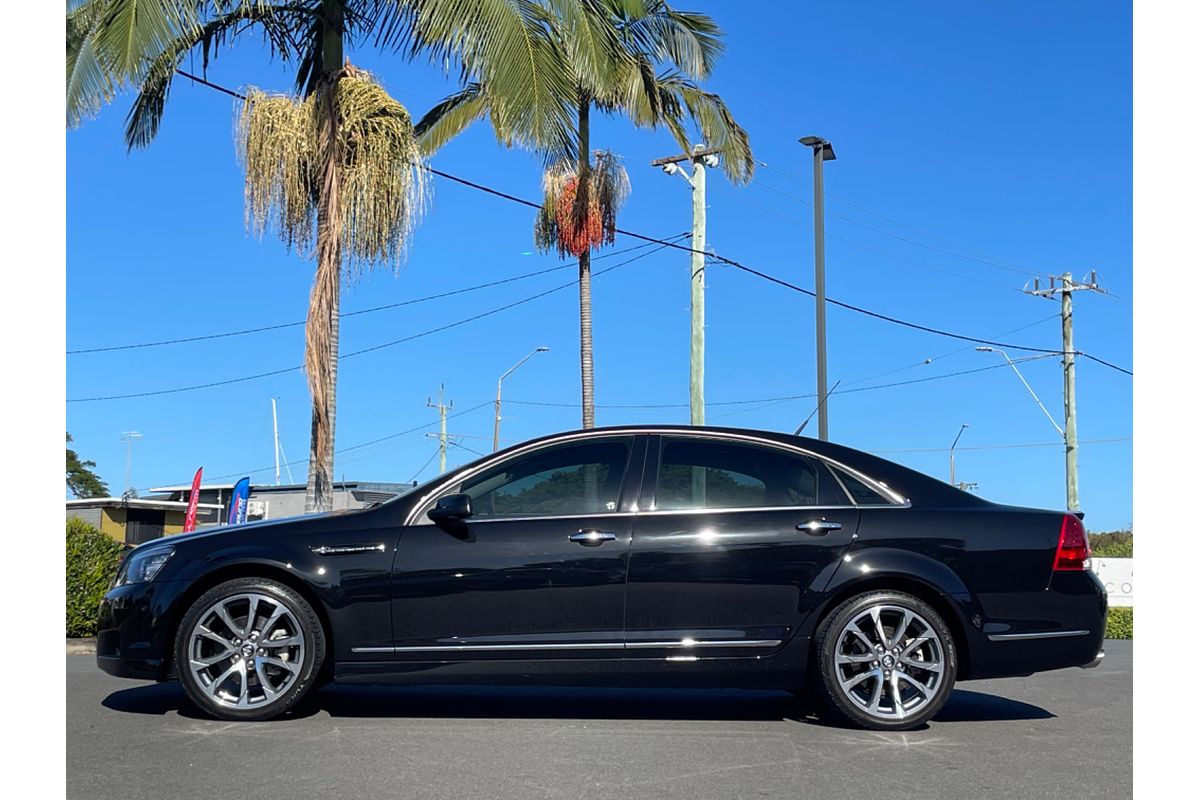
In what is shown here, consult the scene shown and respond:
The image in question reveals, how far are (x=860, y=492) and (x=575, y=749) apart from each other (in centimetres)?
215

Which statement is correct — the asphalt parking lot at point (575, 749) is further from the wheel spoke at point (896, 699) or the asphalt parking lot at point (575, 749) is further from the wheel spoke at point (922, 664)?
the wheel spoke at point (922, 664)

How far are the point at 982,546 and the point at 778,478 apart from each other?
1136 millimetres

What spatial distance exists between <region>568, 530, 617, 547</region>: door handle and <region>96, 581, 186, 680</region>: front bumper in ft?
6.89

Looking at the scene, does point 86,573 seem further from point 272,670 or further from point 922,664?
point 922,664

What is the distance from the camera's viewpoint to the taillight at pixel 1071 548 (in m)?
6.31

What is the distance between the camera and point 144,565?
6.39 meters

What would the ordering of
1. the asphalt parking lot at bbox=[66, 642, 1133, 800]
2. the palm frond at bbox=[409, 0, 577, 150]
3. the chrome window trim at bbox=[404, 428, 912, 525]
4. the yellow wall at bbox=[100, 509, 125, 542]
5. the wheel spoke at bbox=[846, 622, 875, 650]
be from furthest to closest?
1. the yellow wall at bbox=[100, 509, 125, 542]
2. the palm frond at bbox=[409, 0, 577, 150]
3. the chrome window trim at bbox=[404, 428, 912, 525]
4. the wheel spoke at bbox=[846, 622, 875, 650]
5. the asphalt parking lot at bbox=[66, 642, 1133, 800]

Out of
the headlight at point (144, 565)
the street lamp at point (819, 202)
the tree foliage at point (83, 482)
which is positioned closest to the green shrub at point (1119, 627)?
the street lamp at point (819, 202)

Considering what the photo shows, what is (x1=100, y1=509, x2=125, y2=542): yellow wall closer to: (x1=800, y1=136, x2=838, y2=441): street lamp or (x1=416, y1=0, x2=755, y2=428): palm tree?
(x1=416, y1=0, x2=755, y2=428): palm tree

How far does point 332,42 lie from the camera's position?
12719mm

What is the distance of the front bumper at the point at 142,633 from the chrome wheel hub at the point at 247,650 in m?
0.17

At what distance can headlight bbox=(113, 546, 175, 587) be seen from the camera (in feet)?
20.8

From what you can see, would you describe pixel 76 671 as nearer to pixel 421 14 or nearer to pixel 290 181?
pixel 290 181

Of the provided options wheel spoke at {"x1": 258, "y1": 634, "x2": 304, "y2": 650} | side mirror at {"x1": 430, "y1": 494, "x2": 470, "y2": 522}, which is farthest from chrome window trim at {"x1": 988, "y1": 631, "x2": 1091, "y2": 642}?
wheel spoke at {"x1": 258, "y1": 634, "x2": 304, "y2": 650}
